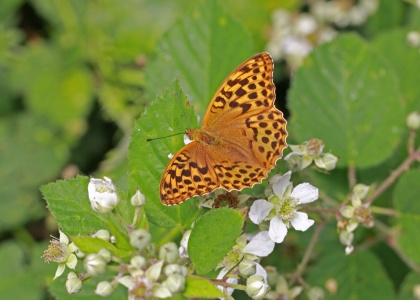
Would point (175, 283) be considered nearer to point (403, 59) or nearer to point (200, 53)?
point (200, 53)

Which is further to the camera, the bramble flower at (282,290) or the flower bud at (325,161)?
the bramble flower at (282,290)

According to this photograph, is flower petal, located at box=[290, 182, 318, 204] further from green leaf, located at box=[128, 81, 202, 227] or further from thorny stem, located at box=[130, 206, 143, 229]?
thorny stem, located at box=[130, 206, 143, 229]

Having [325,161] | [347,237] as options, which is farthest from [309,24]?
[347,237]

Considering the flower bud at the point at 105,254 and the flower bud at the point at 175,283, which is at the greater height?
the flower bud at the point at 105,254

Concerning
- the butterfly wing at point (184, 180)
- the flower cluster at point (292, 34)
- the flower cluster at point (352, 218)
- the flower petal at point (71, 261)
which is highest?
the butterfly wing at point (184, 180)

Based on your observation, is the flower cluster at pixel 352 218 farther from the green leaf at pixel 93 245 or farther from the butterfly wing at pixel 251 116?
the green leaf at pixel 93 245

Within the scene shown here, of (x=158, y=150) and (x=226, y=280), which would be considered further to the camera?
(x=158, y=150)

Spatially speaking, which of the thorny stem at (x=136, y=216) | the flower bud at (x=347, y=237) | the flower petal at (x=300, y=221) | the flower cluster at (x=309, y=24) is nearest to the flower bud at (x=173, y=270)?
the thorny stem at (x=136, y=216)
